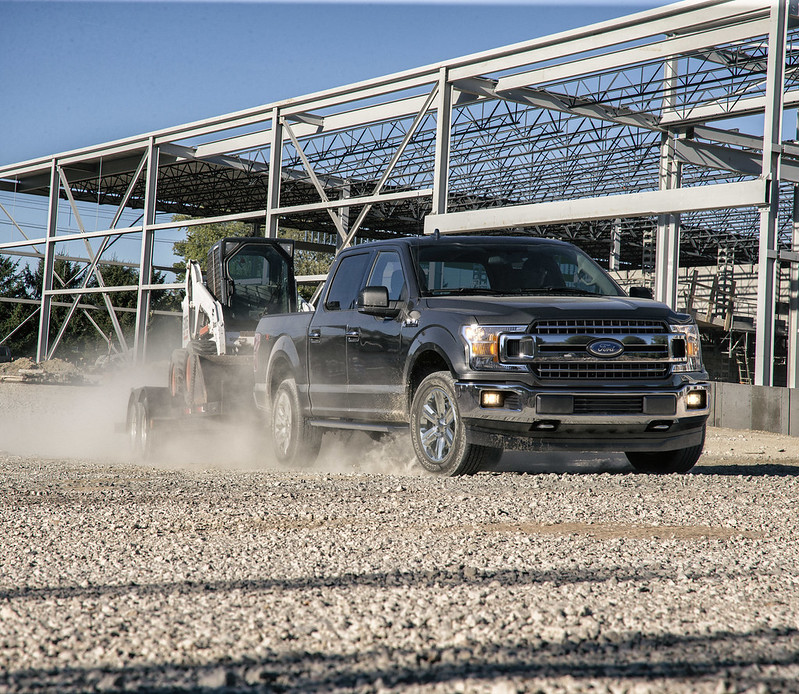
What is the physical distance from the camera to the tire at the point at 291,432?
419 inches

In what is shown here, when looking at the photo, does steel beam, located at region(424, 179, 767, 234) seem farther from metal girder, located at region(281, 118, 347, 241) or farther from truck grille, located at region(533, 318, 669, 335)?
truck grille, located at region(533, 318, 669, 335)

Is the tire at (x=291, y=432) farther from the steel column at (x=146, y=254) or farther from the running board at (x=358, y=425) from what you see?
the steel column at (x=146, y=254)

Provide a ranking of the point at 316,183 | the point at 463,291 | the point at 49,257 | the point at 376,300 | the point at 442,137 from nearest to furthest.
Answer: the point at 376,300 → the point at 463,291 → the point at 442,137 → the point at 316,183 → the point at 49,257

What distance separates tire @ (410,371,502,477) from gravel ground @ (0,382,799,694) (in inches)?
9.9

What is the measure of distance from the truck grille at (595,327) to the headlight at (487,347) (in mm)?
196

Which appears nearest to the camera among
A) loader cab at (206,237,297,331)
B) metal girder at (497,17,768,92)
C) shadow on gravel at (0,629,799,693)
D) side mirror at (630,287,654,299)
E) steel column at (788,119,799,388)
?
shadow on gravel at (0,629,799,693)

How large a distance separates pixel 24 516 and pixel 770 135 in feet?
47.8

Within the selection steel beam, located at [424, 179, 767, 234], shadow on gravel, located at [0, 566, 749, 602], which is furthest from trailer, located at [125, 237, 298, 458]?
shadow on gravel, located at [0, 566, 749, 602]

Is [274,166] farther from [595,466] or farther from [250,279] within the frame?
[595,466]

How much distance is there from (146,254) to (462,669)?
→ 94.3 feet

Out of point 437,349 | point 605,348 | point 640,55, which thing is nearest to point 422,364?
point 437,349

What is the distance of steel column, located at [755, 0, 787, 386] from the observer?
1697 cm

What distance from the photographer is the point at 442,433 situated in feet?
28.0

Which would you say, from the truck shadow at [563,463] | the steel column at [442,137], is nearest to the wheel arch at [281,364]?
Answer: the truck shadow at [563,463]
